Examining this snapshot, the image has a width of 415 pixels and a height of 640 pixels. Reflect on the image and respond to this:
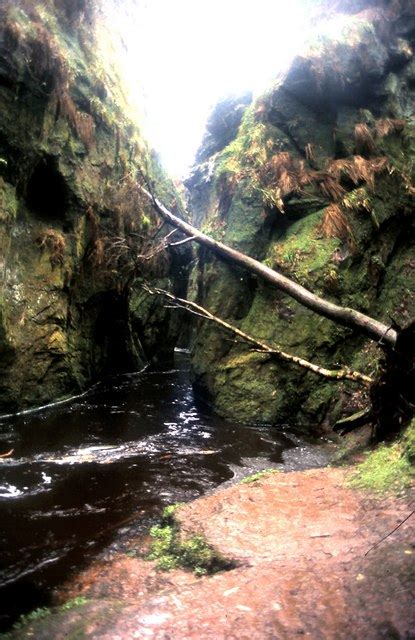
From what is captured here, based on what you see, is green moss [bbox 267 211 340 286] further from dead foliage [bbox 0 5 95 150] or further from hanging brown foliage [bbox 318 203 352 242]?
dead foliage [bbox 0 5 95 150]

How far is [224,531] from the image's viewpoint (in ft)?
12.0

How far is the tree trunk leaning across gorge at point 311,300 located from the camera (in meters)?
6.18

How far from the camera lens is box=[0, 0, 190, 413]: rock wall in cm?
776

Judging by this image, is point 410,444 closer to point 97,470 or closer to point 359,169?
point 97,470

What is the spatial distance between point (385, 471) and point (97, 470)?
11.7ft

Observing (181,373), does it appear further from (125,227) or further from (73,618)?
(73,618)

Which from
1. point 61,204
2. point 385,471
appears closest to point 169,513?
point 385,471

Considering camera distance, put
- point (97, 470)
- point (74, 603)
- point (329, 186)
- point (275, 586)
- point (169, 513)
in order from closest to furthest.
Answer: point (275, 586) < point (74, 603) < point (169, 513) < point (97, 470) < point (329, 186)

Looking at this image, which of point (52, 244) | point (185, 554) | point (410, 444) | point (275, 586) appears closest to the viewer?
point (275, 586)

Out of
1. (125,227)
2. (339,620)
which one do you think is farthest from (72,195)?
(339,620)

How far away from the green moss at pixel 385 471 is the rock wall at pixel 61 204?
6.00 metres

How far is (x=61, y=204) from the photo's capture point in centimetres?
941

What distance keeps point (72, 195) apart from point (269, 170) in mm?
4624

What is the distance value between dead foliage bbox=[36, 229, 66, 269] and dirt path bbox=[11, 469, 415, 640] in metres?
6.50
